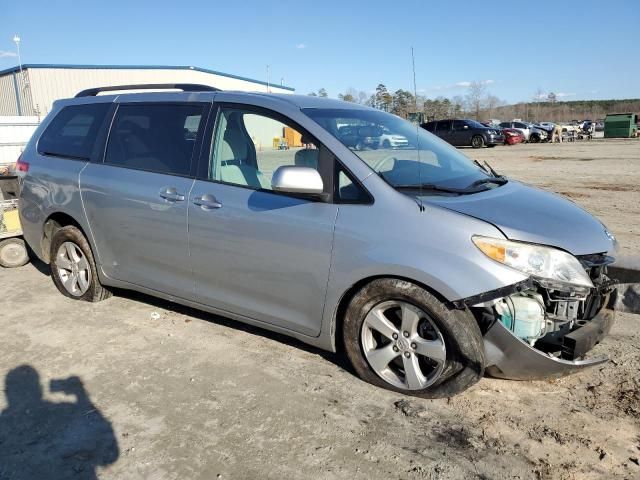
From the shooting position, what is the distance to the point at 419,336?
3174 millimetres

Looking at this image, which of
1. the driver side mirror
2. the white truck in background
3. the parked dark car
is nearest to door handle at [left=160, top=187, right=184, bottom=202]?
the driver side mirror

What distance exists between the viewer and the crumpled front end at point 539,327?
2.94 m

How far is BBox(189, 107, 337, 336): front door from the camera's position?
3389mm

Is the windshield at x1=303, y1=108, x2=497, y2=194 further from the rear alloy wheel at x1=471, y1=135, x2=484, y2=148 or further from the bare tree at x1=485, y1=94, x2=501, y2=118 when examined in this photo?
the bare tree at x1=485, y1=94, x2=501, y2=118

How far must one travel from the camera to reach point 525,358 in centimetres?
296

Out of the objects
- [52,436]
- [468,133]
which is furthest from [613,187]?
[468,133]

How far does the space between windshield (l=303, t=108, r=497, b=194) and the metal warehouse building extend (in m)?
33.2

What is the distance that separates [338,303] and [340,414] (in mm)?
672

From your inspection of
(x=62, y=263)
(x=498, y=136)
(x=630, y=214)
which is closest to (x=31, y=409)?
(x=62, y=263)

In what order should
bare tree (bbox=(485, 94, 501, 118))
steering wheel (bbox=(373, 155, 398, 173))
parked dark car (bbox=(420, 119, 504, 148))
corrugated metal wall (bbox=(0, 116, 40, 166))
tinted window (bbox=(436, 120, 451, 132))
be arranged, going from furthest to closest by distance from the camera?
bare tree (bbox=(485, 94, 501, 118))
tinted window (bbox=(436, 120, 451, 132))
parked dark car (bbox=(420, 119, 504, 148))
corrugated metal wall (bbox=(0, 116, 40, 166))
steering wheel (bbox=(373, 155, 398, 173))

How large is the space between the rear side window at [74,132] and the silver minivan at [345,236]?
0.20 ft

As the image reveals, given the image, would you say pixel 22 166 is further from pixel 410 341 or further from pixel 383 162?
pixel 410 341

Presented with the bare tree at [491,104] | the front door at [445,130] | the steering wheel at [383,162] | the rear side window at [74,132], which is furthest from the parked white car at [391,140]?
the bare tree at [491,104]

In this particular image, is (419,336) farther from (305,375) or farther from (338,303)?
(305,375)
